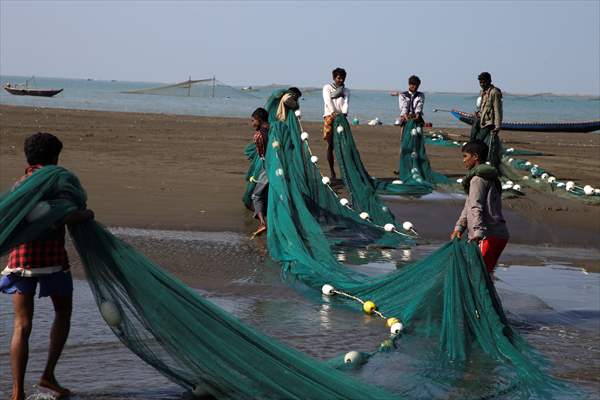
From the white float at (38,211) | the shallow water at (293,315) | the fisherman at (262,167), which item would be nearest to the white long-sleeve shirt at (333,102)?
the fisherman at (262,167)

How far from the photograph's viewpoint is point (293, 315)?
679 cm

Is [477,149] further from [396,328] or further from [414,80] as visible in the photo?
[414,80]

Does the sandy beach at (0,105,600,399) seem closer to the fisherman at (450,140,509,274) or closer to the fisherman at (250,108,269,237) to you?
the fisherman at (250,108,269,237)

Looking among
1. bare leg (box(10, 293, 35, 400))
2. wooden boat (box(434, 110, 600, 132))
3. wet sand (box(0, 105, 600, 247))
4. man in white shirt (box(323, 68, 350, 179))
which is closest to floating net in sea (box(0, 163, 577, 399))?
bare leg (box(10, 293, 35, 400))

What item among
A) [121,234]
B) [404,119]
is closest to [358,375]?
[121,234]

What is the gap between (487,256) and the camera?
668 cm

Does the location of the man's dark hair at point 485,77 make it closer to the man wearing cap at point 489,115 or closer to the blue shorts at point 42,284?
the man wearing cap at point 489,115

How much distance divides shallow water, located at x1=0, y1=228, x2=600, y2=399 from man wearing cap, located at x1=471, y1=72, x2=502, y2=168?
306 cm

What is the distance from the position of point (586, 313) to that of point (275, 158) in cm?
338

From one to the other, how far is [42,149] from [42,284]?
0.66 meters

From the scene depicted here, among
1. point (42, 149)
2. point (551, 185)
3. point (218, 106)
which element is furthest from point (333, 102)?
point (218, 106)

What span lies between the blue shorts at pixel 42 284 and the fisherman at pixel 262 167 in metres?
5.16

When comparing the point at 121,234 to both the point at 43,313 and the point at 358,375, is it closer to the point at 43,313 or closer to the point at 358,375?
the point at 43,313

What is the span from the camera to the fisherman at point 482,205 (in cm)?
646
